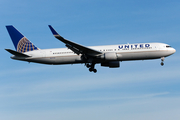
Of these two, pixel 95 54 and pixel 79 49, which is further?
pixel 95 54

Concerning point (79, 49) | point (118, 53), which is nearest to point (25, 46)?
point (79, 49)

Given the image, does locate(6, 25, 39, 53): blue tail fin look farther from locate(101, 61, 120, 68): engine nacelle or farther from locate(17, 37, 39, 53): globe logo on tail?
locate(101, 61, 120, 68): engine nacelle

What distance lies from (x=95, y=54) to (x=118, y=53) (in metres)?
3.38

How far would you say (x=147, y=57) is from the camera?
136 feet

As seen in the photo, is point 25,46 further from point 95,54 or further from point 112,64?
point 112,64

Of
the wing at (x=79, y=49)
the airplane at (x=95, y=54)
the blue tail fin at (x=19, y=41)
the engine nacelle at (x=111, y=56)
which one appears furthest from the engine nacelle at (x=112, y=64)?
the blue tail fin at (x=19, y=41)

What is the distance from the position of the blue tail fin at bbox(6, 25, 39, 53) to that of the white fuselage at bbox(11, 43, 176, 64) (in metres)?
2.52

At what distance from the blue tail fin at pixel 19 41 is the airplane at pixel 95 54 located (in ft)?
1.89

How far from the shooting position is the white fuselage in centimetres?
4131

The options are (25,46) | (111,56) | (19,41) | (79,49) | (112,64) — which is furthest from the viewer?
(19,41)

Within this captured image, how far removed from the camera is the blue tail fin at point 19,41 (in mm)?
46312

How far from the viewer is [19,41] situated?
46969 mm

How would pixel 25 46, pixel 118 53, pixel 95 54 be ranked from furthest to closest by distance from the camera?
1. pixel 25 46
2. pixel 95 54
3. pixel 118 53

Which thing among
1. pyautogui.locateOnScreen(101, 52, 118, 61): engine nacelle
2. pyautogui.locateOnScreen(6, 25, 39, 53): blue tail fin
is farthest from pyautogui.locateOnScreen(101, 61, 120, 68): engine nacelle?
pyautogui.locateOnScreen(6, 25, 39, 53): blue tail fin
